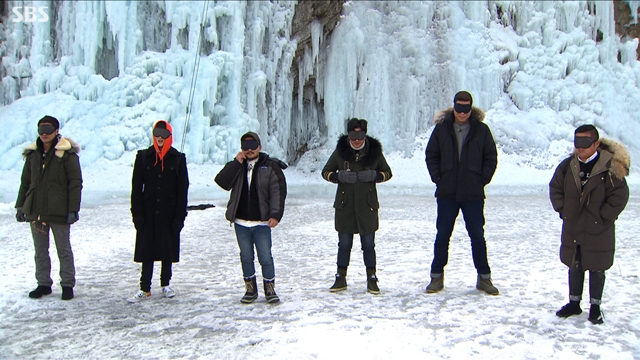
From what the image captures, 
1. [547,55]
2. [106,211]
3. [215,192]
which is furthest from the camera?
[547,55]

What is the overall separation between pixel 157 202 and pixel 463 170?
2.82 meters

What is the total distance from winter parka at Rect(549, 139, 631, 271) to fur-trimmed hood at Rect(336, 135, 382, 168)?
5.68 feet

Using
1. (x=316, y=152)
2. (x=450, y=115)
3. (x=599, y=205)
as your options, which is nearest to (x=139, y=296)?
(x=450, y=115)

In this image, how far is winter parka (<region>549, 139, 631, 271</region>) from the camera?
409 cm

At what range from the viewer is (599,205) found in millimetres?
4129

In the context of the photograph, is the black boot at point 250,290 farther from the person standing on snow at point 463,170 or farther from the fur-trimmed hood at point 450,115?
the fur-trimmed hood at point 450,115

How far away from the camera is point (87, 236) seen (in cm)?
901

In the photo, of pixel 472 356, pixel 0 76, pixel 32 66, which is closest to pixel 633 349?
pixel 472 356

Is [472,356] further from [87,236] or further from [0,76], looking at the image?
[0,76]

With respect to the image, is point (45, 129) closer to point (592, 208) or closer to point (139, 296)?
point (139, 296)

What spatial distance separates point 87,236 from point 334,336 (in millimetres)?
6500

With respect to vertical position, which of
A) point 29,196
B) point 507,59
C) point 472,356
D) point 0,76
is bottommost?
point 472,356

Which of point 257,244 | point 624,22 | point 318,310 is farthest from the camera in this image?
point 624,22

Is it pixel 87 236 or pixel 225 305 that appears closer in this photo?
pixel 225 305
